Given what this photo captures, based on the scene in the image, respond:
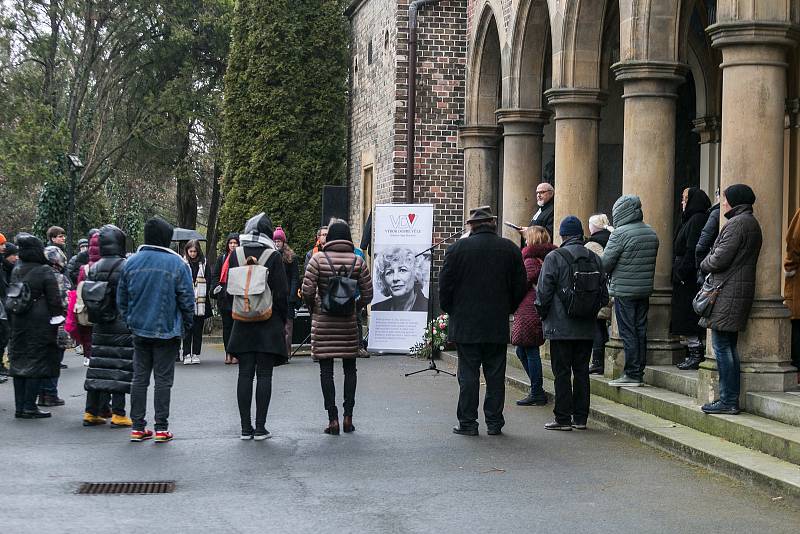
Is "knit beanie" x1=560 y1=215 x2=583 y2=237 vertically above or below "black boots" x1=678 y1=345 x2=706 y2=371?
above

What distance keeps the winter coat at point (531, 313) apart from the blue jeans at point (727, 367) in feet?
8.70

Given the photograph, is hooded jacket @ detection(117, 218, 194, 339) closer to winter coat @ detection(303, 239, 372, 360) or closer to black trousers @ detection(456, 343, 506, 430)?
winter coat @ detection(303, 239, 372, 360)

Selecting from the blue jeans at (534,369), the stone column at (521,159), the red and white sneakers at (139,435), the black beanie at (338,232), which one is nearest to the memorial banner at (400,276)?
the stone column at (521,159)

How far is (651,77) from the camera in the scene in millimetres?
12023

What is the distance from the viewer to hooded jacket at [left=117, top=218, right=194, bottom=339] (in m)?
9.82

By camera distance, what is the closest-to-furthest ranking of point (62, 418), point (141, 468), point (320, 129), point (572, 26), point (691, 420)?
point (141, 468), point (691, 420), point (62, 418), point (572, 26), point (320, 129)

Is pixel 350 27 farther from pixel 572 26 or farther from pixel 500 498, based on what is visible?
pixel 500 498

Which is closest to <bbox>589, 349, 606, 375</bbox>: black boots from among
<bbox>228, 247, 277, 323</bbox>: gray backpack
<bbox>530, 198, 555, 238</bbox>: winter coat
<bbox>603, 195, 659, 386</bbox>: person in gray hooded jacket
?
<bbox>603, 195, 659, 386</bbox>: person in gray hooded jacket

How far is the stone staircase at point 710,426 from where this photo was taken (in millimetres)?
8078

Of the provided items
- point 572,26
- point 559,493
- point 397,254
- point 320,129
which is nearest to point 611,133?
point 397,254

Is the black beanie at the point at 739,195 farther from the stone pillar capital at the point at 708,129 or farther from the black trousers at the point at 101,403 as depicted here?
the stone pillar capital at the point at 708,129

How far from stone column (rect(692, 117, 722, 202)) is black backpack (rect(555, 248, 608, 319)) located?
742cm

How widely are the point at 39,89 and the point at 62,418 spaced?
Answer: 79.3 feet

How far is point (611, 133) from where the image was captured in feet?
64.8
